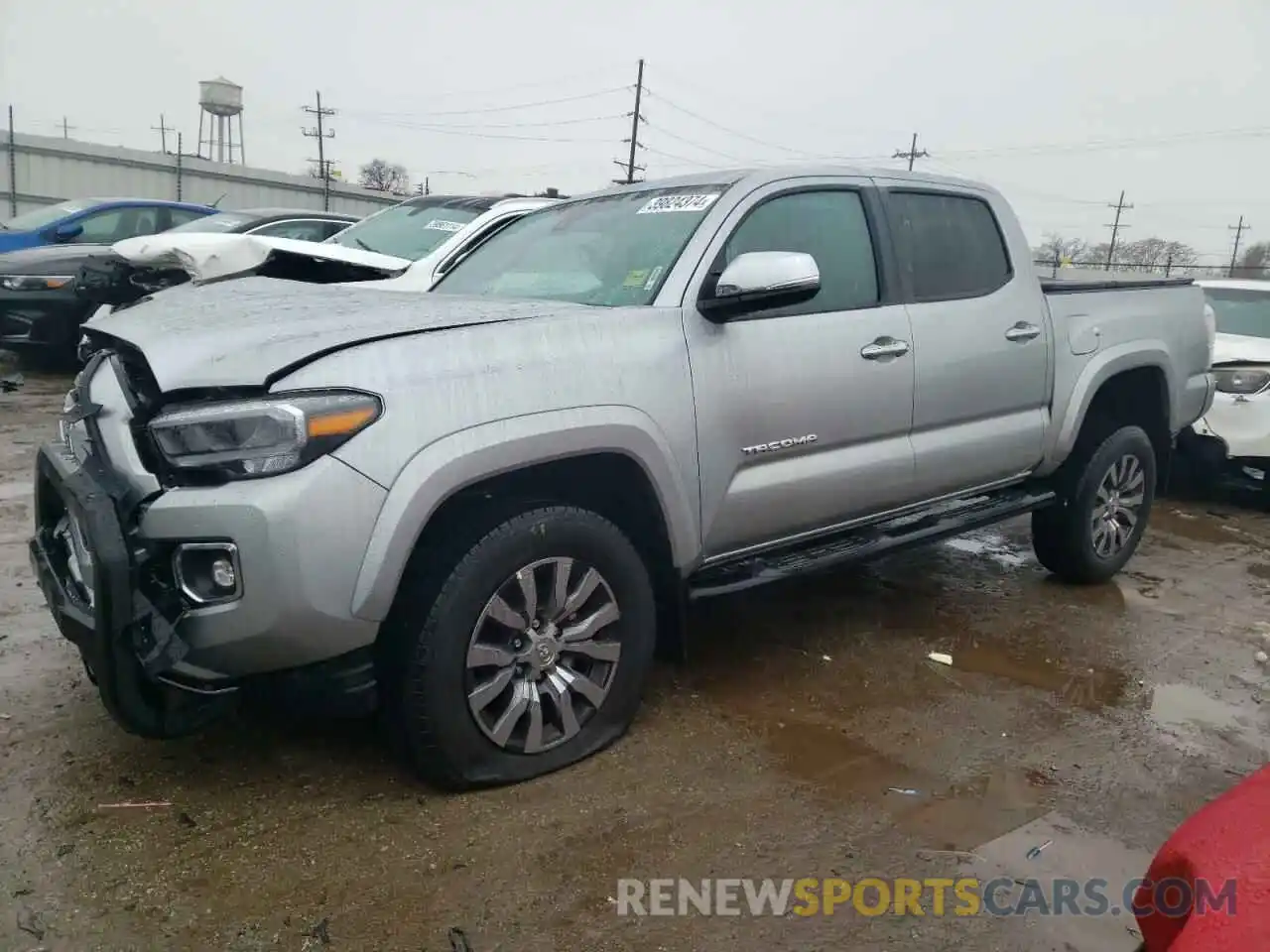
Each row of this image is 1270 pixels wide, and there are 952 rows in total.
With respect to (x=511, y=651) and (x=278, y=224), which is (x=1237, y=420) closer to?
(x=511, y=651)

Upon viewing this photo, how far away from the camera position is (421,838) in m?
2.54

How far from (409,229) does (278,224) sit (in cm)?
257

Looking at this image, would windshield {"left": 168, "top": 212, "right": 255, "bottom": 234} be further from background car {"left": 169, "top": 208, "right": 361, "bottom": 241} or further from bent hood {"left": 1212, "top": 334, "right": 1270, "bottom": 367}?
bent hood {"left": 1212, "top": 334, "right": 1270, "bottom": 367}

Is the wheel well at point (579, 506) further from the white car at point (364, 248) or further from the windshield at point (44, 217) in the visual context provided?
the windshield at point (44, 217)

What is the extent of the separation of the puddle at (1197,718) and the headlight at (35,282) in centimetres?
816

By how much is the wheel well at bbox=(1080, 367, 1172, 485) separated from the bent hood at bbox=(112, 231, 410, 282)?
371 centimetres

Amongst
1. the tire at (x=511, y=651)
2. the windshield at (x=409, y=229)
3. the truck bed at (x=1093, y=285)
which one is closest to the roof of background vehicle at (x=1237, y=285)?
the truck bed at (x=1093, y=285)

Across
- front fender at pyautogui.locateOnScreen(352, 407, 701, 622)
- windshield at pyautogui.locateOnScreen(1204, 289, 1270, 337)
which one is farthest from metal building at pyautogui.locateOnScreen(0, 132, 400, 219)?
front fender at pyautogui.locateOnScreen(352, 407, 701, 622)

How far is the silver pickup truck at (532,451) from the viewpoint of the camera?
2.32 m

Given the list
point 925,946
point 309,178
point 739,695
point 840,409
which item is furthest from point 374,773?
point 309,178

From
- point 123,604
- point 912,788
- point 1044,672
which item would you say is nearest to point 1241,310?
point 1044,672

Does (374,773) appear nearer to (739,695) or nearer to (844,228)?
(739,695)

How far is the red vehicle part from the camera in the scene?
1.37m

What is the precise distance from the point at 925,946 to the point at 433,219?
5.84 metres
